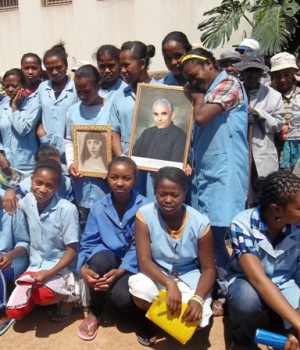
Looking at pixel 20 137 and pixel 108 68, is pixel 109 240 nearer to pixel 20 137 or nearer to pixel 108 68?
pixel 20 137

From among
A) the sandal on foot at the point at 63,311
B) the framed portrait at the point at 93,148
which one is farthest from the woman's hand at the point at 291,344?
the framed portrait at the point at 93,148

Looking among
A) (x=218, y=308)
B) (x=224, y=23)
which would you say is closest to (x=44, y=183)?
(x=218, y=308)

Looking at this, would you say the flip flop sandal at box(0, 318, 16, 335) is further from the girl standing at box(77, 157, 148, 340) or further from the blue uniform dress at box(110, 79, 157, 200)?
the blue uniform dress at box(110, 79, 157, 200)

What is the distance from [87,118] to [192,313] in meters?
1.90

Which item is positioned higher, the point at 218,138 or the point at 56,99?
the point at 56,99

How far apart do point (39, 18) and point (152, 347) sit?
12636 mm

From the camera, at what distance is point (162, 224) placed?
10.5ft

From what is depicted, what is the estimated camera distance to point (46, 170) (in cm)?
350

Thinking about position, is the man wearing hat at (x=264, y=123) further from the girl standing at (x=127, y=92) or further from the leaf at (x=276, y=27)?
the leaf at (x=276, y=27)

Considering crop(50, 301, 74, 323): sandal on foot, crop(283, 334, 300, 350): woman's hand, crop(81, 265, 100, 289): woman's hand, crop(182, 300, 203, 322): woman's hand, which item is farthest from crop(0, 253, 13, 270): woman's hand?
crop(283, 334, 300, 350): woman's hand

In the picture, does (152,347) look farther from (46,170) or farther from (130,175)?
(46,170)

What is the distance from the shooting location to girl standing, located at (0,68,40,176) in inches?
169

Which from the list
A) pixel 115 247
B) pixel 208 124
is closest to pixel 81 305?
pixel 115 247

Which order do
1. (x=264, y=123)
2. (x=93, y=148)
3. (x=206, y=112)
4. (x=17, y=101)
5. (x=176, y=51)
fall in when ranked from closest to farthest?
(x=206, y=112), (x=176, y=51), (x=93, y=148), (x=264, y=123), (x=17, y=101)
